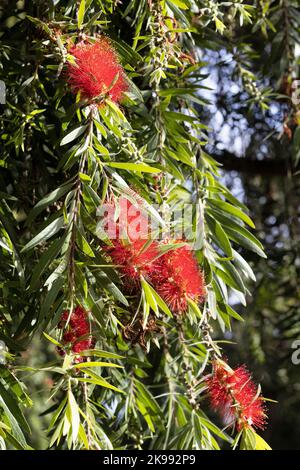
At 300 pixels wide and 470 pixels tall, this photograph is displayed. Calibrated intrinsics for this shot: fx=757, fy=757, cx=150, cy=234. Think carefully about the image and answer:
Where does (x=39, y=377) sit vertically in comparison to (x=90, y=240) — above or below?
below

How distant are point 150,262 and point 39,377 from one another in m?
2.38

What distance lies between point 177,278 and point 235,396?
24 cm

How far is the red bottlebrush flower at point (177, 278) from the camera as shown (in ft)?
4.39

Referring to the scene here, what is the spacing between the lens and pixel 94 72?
4.19 ft

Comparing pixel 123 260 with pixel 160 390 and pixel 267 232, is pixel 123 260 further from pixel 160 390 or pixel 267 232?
pixel 267 232

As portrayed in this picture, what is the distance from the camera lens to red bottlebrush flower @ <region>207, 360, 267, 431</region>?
1352mm

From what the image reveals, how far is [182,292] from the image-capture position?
1352 millimetres

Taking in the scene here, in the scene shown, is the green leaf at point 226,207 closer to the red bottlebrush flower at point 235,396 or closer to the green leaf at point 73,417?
the red bottlebrush flower at point 235,396

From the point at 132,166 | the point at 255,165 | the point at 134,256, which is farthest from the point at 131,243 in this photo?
the point at 255,165

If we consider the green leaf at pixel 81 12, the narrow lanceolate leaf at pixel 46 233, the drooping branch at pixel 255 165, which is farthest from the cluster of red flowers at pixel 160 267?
the drooping branch at pixel 255 165

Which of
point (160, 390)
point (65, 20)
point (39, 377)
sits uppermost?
point (65, 20)

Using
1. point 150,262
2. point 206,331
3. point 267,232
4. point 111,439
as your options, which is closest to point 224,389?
point 206,331

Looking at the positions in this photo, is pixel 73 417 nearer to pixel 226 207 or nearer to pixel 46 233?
pixel 46 233

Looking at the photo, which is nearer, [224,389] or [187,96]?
[224,389]
